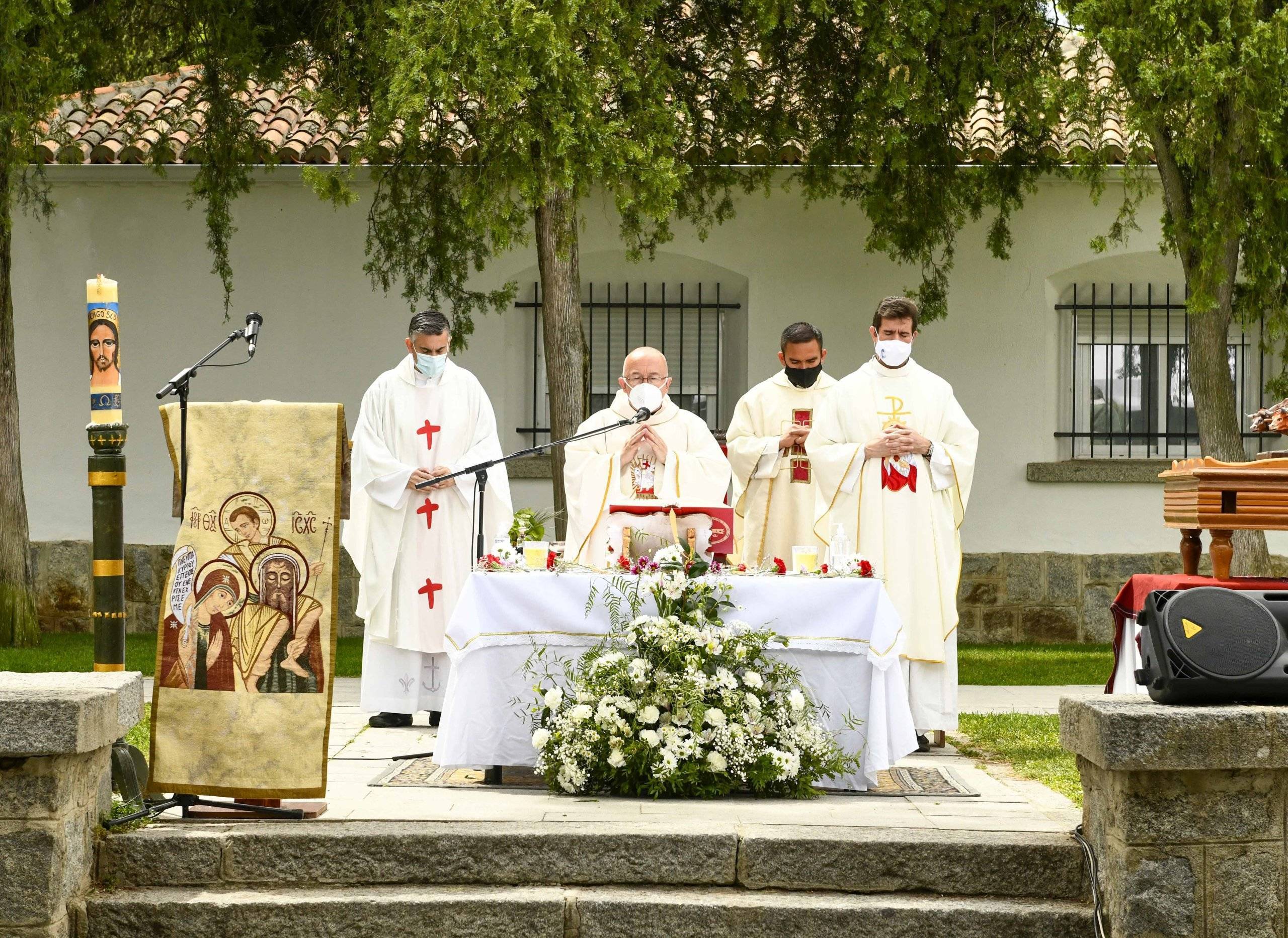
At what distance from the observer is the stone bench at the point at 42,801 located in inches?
170

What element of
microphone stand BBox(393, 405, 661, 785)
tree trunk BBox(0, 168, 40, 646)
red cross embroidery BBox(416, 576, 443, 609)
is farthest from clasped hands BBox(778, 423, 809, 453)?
tree trunk BBox(0, 168, 40, 646)

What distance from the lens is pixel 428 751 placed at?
6664mm

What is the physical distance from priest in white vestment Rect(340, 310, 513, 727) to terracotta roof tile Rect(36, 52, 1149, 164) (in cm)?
405

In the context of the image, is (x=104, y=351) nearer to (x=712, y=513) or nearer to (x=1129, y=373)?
(x=712, y=513)

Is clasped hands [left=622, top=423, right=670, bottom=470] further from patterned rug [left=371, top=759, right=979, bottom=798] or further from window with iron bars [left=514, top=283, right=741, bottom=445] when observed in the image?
window with iron bars [left=514, top=283, right=741, bottom=445]

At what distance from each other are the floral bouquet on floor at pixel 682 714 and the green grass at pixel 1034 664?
402 centimetres

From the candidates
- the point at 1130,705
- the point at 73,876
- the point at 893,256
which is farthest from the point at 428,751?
the point at 893,256

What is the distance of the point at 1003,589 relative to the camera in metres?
12.7

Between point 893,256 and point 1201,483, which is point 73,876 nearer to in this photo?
point 1201,483

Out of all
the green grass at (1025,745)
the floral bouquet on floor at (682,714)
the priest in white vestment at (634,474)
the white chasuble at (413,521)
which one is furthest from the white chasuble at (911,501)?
the white chasuble at (413,521)

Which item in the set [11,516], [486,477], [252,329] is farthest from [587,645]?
[11,516]

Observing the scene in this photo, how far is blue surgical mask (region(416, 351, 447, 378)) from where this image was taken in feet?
25.3

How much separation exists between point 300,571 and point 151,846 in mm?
997

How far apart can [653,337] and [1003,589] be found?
12.0 ft
